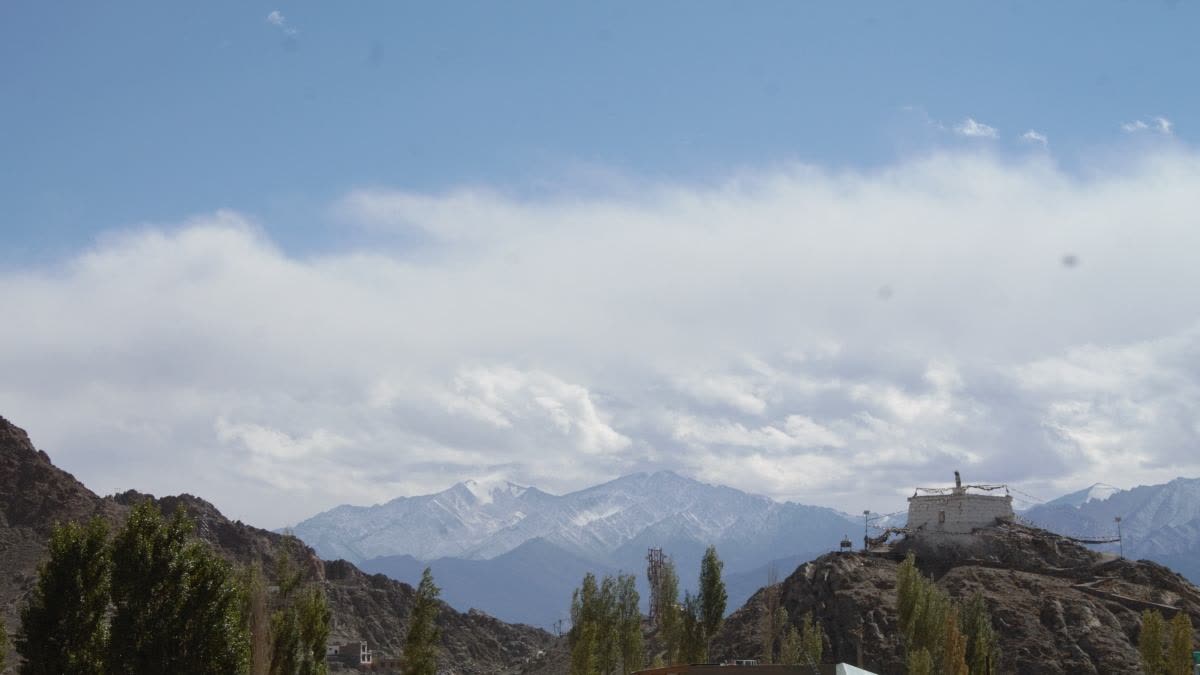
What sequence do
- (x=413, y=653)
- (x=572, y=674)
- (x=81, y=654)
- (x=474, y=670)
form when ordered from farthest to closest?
1. (x=474, y=670)
2. (x=572, y=674)
3. (x=413, y=653)
4. (x=81, y=654)

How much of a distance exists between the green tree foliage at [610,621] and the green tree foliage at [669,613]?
6.38ft

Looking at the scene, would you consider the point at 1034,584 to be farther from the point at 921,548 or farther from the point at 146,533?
the point at 146,533

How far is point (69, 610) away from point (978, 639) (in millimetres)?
59118

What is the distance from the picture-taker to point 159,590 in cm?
3981

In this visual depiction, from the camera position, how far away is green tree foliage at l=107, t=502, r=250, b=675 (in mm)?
39188

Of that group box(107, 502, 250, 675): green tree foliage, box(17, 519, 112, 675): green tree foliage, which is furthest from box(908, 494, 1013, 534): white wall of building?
box(17, 519, 112, 675): green tree foliage

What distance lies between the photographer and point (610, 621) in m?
79.9

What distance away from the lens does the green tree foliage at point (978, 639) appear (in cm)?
7612

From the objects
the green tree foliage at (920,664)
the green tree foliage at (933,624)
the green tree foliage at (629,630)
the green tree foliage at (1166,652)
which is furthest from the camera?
the green tree foliage at (629,630)

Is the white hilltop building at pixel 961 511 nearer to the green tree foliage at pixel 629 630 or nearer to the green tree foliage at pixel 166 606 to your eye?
the green tree foliage at pixel 629 630

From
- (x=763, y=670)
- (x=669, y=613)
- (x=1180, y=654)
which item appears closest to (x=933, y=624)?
(x=1180, y=654)

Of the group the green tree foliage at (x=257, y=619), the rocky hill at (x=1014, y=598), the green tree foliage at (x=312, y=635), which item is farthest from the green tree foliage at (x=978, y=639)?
the green tree foliage at (x=257, y=619)

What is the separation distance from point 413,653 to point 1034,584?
63.0m

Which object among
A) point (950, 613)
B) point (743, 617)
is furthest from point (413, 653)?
point (743, 617)
